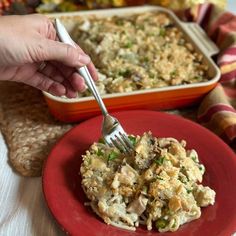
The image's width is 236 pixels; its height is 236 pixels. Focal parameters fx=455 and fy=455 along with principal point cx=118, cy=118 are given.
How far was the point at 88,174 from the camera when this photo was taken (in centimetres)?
97

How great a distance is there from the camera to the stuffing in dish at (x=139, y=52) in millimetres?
1286

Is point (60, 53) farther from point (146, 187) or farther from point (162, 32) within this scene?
point (162, 32)

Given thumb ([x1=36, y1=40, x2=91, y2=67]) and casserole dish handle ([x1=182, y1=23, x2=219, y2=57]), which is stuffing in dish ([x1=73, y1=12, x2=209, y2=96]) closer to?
casserole dish handle ([x1=182, y1=23, x2=219, y2=57])

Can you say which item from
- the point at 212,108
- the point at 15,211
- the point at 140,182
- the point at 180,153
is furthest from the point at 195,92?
the point at 15,211

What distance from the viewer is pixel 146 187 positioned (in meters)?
0.93

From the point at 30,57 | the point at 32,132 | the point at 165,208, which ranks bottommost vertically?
the point at 32,132

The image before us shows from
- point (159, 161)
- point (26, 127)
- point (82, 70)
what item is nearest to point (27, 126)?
point (26, 127)

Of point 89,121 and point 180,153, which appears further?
point 89,121

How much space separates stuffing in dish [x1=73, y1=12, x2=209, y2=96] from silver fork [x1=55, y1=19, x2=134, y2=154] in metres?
0.17

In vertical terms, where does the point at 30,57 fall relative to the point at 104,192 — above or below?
above

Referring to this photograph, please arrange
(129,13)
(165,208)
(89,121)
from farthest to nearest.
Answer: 1. (129,13)
2. (89,121)
3. (165,208)

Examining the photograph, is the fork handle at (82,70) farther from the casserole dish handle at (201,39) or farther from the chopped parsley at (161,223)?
the casserole dish handle at (201,39)

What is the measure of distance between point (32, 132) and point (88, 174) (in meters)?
0.29

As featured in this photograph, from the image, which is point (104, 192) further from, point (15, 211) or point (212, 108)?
point (212, 108)
